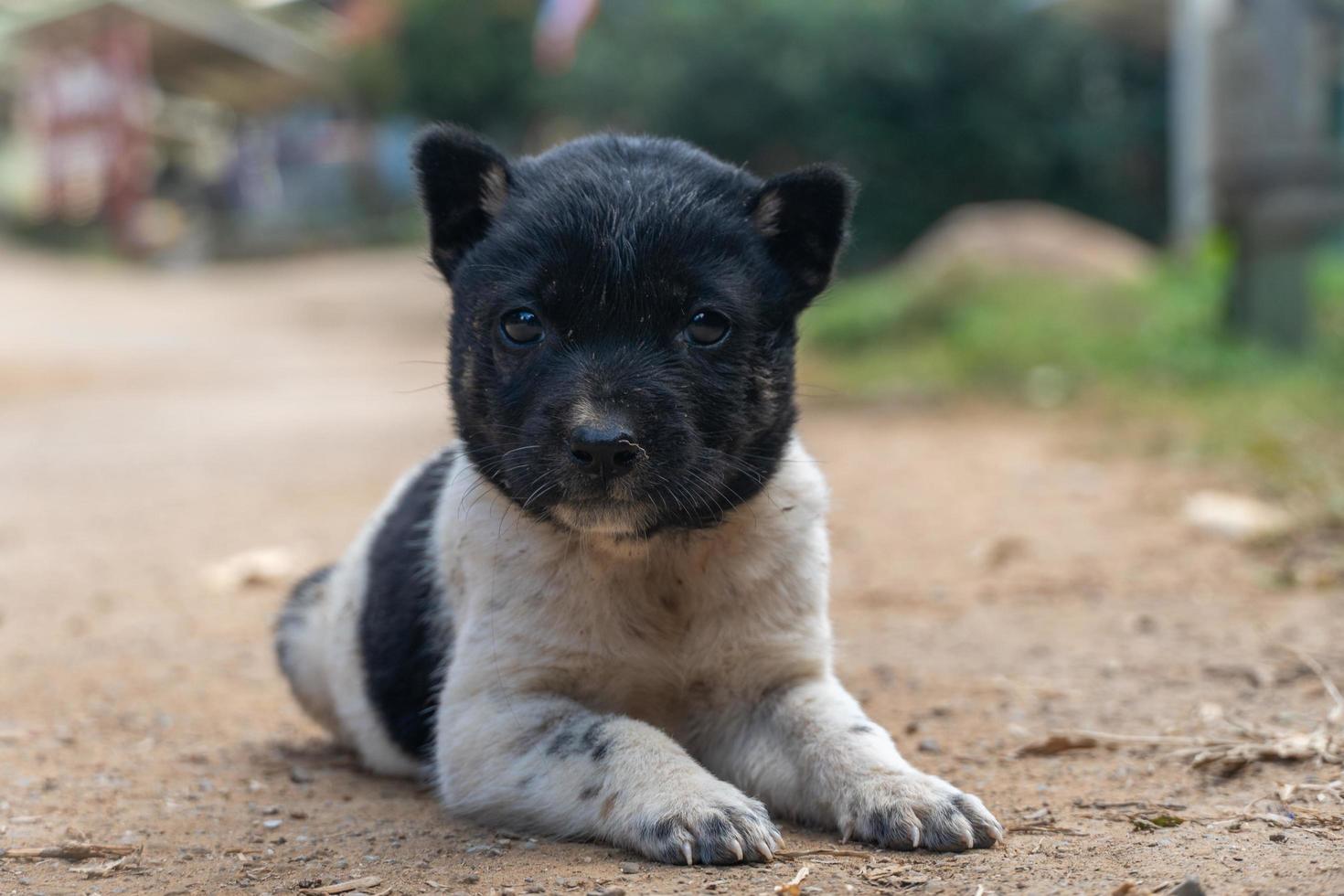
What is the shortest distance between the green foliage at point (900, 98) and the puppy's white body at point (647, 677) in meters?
18.0

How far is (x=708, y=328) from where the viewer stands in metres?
3.64

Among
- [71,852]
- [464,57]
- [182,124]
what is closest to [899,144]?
[464,57]

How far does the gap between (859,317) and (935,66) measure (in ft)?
28.4

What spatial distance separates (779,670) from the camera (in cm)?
392

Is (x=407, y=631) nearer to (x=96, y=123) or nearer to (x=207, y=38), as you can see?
(x=207, y=38)

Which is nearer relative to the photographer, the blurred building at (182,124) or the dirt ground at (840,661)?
the dirt ground at (840,661)

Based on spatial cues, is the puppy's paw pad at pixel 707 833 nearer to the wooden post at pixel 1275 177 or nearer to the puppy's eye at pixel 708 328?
the puppy's eye at pixel 708 328

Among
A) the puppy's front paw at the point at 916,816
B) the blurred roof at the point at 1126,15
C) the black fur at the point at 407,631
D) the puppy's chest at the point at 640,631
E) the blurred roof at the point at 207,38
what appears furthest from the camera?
the blurred roof at the point at 207,38

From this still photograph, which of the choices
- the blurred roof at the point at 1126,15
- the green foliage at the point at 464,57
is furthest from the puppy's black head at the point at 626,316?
the green foliage at the point at 464,57

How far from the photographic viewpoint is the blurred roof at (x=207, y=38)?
110ft

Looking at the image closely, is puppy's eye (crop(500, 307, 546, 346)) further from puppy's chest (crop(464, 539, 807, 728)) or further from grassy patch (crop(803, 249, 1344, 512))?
grassy patch (crop(803, 249, 1344, 512))

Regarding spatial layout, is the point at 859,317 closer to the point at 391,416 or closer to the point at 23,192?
the point at 391,416

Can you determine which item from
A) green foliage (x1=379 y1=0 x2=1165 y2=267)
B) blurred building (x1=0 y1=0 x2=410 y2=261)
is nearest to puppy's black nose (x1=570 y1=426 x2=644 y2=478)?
green foliage (x1=379 y1=0 x2=1165 y2=267)

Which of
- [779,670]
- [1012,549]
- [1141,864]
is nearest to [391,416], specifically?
[1012,549]
